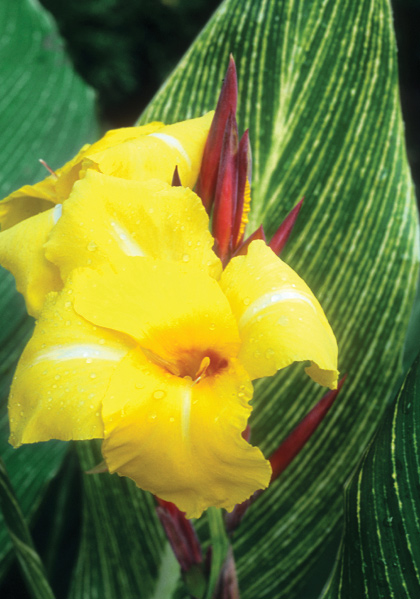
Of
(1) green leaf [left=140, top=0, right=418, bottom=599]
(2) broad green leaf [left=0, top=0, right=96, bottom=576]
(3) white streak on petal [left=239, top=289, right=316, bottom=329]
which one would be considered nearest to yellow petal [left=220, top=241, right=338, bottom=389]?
(3) white streak on petal [left=239, top=289, right=316, bottom=329]

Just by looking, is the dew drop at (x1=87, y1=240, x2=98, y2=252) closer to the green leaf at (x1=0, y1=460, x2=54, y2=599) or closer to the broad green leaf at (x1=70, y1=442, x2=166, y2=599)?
the green leaf at (x1=0, y1=460, x2=54, y2=599)

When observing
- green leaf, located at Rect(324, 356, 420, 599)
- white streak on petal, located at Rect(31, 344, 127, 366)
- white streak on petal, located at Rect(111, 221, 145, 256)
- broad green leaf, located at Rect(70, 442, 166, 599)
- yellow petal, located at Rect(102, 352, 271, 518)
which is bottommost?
broad green leaf, located at Rect(70, 442, 166, 599)

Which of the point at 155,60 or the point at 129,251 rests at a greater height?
the point at 129,251

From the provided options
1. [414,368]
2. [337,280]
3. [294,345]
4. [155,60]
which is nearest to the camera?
[294,345]

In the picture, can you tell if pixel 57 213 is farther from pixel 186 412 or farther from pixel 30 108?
pixel 30 108

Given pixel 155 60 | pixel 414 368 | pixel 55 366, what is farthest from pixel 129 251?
pixel 155 60

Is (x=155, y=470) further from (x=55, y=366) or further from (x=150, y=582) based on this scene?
(x=150, y=582)

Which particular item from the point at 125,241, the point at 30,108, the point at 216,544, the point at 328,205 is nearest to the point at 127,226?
the point at 125,241
